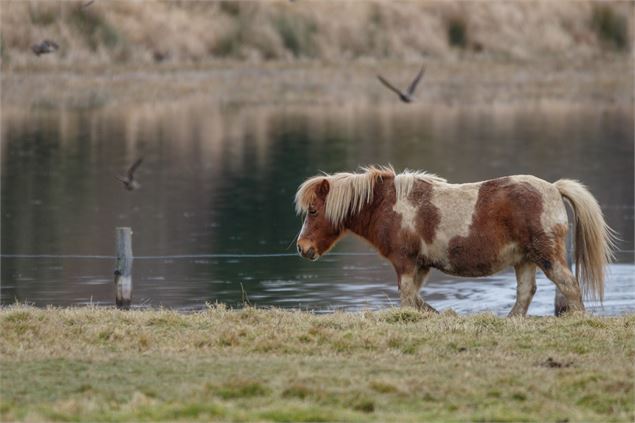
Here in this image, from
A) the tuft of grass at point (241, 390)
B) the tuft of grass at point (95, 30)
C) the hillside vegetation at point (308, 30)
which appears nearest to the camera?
the tuft of grass at point (241, 390)

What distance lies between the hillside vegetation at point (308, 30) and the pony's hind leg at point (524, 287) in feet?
125

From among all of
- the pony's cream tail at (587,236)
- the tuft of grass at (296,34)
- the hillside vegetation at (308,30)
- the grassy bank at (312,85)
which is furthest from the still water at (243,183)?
the tuft of grass at (296,34)

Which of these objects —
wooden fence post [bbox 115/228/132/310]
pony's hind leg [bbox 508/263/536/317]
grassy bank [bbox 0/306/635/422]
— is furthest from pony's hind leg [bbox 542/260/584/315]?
wooden fence post [bbox 115/228/132/310]

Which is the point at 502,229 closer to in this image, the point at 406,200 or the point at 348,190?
the point at 406,200

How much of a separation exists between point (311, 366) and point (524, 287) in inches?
136

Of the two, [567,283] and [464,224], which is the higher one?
[464,224]

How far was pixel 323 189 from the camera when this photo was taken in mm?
11914

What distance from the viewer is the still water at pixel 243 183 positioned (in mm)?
16953

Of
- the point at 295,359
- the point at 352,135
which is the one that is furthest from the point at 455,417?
the point at 352,135

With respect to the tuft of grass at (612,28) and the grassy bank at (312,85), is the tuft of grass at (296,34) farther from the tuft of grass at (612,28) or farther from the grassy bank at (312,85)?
the tuft of grass at (612,28)

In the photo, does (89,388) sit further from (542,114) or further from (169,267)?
(542,114)

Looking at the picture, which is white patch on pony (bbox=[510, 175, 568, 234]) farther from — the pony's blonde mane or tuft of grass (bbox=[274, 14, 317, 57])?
tuft of grass (bbox=[274, 14, 317, 57])

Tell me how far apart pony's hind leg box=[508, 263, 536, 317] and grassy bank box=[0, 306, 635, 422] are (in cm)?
88

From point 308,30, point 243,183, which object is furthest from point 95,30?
point 243,183
